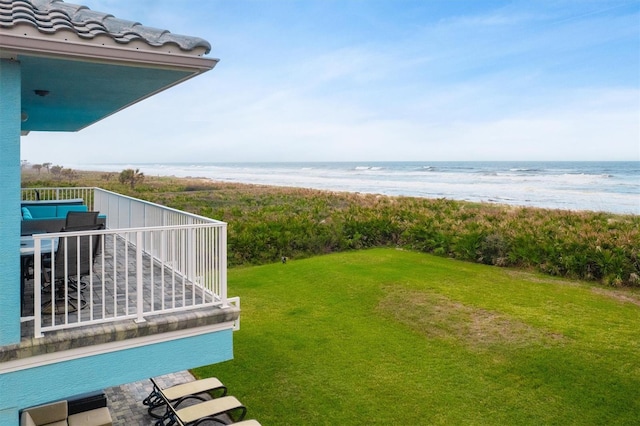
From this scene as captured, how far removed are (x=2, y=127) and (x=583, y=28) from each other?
137ft

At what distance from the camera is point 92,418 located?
6.32 m

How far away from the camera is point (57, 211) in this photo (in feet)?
33.5

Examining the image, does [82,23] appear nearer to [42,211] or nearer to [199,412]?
[199,412]

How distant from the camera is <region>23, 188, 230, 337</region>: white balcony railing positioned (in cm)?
458

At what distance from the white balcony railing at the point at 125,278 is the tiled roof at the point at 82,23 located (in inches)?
69.8

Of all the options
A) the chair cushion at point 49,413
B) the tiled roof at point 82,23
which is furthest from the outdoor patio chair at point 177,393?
the tiled roof at point 82,23

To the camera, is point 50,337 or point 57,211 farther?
point 57,211

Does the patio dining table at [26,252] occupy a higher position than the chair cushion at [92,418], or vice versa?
the patio dining table at [26,252]

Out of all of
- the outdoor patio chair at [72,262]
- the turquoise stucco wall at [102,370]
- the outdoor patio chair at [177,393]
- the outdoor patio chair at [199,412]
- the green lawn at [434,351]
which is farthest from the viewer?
the green lawn at [434,351]

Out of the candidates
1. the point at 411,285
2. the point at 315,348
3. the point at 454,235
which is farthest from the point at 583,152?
the point at 315,348

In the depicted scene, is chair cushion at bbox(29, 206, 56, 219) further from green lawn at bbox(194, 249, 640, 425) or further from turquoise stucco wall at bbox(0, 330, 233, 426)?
turquoise stucco wall at bbox(0, 330, 233, 426)

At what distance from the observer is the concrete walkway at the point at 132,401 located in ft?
23.8

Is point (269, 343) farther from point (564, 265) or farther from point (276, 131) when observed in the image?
point (276, 131)

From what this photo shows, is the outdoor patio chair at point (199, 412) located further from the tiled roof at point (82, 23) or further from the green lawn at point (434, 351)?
the tiled roof at point (82, 23)
